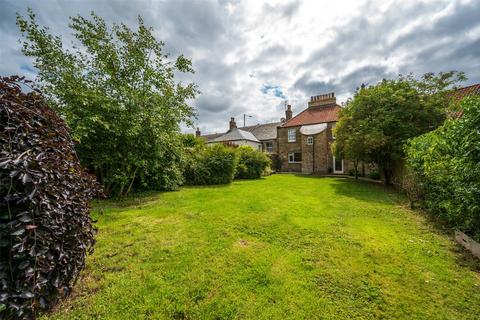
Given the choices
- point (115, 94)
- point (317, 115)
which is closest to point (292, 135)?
point (317, 115)

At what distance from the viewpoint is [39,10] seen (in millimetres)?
7230

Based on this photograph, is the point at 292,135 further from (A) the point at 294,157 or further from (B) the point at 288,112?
(B) the point at 288,112

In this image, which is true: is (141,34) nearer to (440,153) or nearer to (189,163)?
(189,163)

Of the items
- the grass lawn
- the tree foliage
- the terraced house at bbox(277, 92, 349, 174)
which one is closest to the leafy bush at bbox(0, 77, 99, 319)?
the grass lawn

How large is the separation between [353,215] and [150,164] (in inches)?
328

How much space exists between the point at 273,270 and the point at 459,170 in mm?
4191

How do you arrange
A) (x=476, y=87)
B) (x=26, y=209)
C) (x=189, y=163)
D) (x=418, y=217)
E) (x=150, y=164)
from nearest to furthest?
1. (x=26, y=209)
2. (x=418, y=217)
3. (x=150, y=164)
4. (x=189, y=163)
5. (x=476, y=87)

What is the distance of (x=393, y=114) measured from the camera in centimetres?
1195

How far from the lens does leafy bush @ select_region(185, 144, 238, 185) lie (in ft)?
42.1

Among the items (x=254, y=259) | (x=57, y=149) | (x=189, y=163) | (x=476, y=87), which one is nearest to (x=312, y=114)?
(x=476, y=87)

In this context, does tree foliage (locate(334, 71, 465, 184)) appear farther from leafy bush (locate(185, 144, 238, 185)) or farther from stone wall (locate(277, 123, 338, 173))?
stone wall (locate(277, 123, 338, 173))

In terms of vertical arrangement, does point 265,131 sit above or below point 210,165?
above

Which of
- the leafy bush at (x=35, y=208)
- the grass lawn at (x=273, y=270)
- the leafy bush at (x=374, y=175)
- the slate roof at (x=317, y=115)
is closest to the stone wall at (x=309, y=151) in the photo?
the slate roof at (x=317, y=115)

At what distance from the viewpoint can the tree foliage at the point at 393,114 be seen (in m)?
11.6
